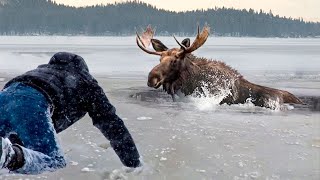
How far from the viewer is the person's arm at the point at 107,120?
4.51 metres

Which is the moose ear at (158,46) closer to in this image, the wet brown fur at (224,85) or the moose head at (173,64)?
the moose head at (173,64)

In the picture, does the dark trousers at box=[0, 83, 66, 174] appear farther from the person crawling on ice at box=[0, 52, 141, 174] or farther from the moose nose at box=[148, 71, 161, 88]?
the moose nose at box=[148, 71, 161, 88]

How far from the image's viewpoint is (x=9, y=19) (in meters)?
159

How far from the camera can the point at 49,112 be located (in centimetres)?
412

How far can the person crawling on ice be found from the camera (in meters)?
3.91

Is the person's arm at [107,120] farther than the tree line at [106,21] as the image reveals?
No

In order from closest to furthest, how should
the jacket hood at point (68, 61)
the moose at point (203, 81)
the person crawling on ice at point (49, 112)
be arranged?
the person crawling on ice at point (49, 112), the jacket hood at point (68, 61), the moose at point (203, 81)

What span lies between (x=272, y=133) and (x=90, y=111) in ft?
13.5

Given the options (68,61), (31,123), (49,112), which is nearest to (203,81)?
(68,61)

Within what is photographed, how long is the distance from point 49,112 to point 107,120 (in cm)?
65

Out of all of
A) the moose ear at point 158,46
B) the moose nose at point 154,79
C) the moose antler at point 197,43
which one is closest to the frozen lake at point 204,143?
the moose nose at point 154,79

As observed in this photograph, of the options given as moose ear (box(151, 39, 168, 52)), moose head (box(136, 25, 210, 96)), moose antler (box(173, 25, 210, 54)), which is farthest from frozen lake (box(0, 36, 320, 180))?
moose ear (box(151, 39, 168, 52))

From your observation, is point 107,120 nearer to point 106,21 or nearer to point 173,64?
point 173,64

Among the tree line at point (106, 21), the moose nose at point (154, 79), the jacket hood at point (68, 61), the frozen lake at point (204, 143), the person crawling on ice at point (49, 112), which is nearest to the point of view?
the person crawling on ice at point (49, 112)
